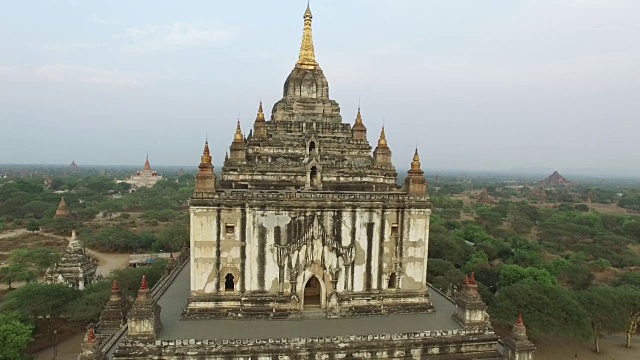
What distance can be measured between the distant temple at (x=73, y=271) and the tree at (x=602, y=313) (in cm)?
4775

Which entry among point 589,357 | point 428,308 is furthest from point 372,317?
point 589,357

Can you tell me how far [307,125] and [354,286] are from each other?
433 inches

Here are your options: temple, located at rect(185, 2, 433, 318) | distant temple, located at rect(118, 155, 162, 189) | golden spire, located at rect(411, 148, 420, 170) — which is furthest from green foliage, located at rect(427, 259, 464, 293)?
distant temple, located at rect(118, 155, 162, 189)

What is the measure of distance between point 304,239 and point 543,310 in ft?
69.7

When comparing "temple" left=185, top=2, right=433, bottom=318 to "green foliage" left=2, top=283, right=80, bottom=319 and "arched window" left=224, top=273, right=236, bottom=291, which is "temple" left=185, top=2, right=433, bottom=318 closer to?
"arched window" left=224, top=273, right=236, bottom=291

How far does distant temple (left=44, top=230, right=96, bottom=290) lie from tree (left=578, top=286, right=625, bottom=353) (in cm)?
4775

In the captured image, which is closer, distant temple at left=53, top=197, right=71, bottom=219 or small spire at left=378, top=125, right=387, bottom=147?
small spire at left=378, top=125, right=387, bottom=147

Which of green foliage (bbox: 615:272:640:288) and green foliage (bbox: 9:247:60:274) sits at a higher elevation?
green foliage (bbox: 9:247:60:274)

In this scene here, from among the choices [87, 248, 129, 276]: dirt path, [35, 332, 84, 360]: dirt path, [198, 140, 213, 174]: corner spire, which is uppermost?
[198, 140, 213, 174]: corner spire

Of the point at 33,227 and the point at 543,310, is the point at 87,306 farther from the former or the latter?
the point at 33,227

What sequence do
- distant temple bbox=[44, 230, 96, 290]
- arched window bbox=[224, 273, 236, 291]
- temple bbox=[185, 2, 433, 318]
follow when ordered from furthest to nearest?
distant temple bbox=[44, 230, 96, 290] < arched window bbox=[224, 273, 236, 291] < temple bbox=[185, 2, 433, 318]

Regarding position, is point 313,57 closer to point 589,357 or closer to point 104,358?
point 104,358

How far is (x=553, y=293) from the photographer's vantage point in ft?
105

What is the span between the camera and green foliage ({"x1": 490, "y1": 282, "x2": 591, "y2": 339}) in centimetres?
2972
